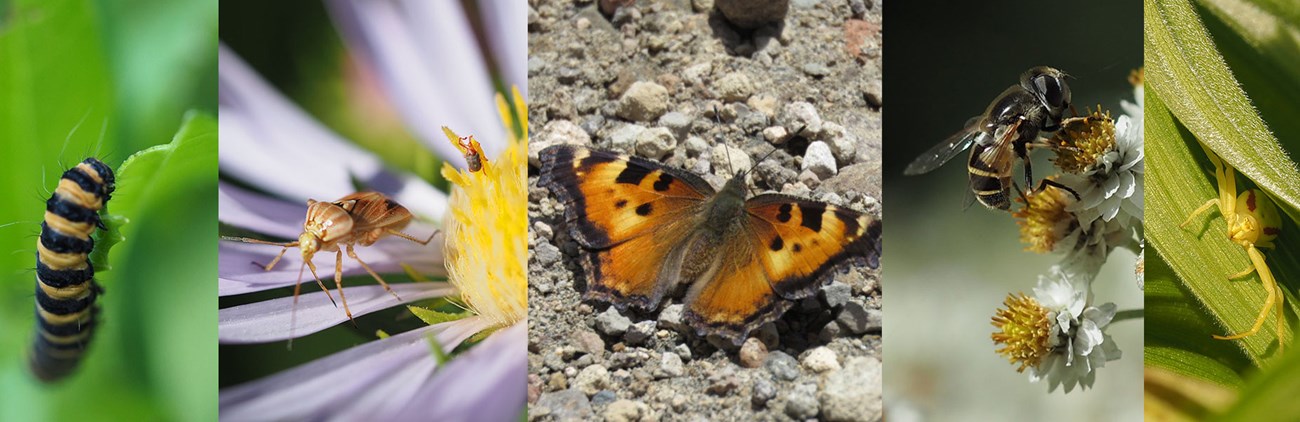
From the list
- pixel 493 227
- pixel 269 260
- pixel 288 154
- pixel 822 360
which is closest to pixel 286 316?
pixel 269 260

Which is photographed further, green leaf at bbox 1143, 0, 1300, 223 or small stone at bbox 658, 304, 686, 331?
small stone at bbox 658, 304, 686, 331

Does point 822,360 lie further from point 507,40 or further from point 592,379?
point 507,40

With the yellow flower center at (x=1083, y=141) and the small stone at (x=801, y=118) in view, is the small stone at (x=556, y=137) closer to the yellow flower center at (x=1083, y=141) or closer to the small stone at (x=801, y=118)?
the small stone at (x=801, y=118)

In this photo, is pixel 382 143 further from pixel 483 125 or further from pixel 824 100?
pixel 824 100

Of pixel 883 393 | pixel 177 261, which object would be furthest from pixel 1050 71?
pixel 177 261

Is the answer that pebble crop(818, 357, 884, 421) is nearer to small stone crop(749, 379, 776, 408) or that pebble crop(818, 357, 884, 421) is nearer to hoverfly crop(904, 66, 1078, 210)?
small stone crop(749, 379, 776, 408)

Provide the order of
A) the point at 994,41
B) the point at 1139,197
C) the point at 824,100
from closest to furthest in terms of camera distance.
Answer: the point at 1139,197 → the point at 994,41 → the point at 824,100

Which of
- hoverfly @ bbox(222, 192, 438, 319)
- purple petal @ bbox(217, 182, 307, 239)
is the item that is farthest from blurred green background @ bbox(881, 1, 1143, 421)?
purple petal @ bbox(217, 182, 307, 239)
